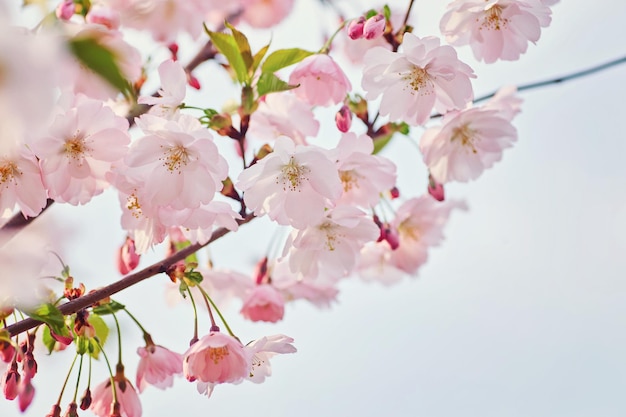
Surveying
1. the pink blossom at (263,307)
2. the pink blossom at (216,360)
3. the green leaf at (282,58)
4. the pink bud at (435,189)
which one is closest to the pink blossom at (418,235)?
the pink bud at (435,189)

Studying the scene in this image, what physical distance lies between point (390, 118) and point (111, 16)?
0.65 meters

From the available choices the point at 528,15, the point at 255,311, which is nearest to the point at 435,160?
the point at 528,15

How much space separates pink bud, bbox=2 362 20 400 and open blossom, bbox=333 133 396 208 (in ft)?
1.99

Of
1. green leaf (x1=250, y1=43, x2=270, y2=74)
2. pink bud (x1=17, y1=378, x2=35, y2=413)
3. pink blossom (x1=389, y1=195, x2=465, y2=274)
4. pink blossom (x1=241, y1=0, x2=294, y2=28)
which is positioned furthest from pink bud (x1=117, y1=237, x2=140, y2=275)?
pink blossom (x1=241, y1=0, x2=294, y2=28)

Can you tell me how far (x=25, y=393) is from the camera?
1083 mm

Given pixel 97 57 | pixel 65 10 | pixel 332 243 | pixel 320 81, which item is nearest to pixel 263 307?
pixel 332 243

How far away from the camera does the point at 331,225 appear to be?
1.26m

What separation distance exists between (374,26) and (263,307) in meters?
0.66

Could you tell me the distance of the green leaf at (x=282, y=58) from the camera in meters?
1.23

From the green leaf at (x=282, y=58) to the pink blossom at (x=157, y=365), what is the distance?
1.79 feet

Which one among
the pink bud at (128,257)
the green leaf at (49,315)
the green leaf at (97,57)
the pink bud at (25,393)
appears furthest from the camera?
the pink bud at (128,257)

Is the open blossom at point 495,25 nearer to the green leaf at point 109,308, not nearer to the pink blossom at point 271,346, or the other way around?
the pink blossom at point 271,346

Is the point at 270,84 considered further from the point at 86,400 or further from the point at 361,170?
the point at 86,400

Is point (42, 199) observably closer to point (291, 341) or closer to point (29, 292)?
point (291, 341)
